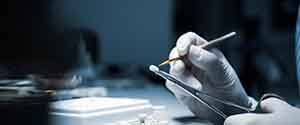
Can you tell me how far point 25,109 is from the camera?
511 millimetres

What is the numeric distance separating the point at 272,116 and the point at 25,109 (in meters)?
0.29

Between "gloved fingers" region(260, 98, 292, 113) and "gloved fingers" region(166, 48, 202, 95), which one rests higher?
"gloved fingers" region(166, 48, 202, 95)

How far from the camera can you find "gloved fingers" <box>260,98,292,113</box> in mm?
582

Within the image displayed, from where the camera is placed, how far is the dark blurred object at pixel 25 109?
1.61ft

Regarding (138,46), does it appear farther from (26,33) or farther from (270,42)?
(26,33)

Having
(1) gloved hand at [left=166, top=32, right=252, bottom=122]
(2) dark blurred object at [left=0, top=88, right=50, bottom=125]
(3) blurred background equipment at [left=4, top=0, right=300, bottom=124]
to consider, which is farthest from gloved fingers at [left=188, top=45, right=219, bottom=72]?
(3) blurred background equipment at [left=4, top=0, right=300, bottom=124]

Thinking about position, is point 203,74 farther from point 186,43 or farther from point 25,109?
point 25,109

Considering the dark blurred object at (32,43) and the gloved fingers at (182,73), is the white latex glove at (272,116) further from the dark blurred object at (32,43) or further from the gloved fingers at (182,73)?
the dark blurred object at (32,43)

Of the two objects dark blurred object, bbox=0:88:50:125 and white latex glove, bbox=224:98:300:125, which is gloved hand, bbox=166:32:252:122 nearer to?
white latex glove, bbox=224:98:300:125

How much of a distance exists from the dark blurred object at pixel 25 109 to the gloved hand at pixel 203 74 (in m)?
0.20

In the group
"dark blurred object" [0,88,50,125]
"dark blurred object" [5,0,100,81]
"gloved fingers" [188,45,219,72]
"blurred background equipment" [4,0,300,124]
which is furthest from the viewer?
"blurred background equipment" [4,0,300,124]

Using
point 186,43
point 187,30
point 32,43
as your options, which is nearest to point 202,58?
point 186,43

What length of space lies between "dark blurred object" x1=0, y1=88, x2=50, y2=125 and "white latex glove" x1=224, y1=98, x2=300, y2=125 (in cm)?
22

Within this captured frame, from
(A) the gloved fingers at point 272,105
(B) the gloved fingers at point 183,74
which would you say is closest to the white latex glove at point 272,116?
(A) the gloved fingers at point 272,105
